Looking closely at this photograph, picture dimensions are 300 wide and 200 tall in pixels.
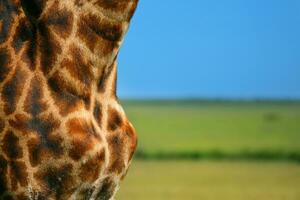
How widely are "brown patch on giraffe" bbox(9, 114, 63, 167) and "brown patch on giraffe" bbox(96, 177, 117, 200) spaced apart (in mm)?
328

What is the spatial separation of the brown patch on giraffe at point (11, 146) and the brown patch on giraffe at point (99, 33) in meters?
0.60

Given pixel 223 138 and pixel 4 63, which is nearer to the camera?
pixel 4 63

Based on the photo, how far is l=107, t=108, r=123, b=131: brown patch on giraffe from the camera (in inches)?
179

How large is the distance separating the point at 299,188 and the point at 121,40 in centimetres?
2452

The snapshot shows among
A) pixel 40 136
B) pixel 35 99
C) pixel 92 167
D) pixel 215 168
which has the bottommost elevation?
pixel 215 168

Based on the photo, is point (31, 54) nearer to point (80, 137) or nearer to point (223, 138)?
point (80, 137)

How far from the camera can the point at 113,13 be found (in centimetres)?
440

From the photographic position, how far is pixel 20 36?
4441 millimetres

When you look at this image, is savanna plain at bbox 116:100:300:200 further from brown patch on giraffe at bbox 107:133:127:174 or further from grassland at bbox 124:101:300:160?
brown patch on giraffe at bbox 107:133:127:174

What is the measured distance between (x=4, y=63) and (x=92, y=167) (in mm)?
697

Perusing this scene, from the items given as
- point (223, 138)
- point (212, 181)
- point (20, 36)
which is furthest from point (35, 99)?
point (223, 138)

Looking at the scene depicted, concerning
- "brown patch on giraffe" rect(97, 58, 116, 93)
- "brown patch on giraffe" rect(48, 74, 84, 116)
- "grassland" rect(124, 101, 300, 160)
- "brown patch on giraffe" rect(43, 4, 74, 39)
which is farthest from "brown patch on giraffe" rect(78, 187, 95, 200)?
"grassland" rect(124, 101, 300, 160)

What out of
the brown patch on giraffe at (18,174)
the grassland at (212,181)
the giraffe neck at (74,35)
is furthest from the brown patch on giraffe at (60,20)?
the grassland at (212,181)

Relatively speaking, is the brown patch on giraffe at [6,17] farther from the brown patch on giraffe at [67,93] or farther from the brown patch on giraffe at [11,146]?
the brown patch on giraffe at [11,146]
